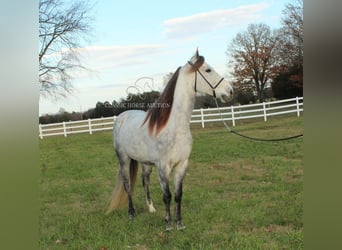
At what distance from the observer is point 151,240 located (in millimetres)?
2600

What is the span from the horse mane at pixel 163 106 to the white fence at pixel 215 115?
0.22 metres

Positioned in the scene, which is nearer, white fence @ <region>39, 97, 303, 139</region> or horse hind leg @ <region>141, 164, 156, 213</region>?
white fence @ <region>39, 97, 303, 139</region>

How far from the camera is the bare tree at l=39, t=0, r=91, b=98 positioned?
2553 millimetres

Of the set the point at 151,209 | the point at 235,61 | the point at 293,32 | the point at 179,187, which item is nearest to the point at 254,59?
the point at 235,61

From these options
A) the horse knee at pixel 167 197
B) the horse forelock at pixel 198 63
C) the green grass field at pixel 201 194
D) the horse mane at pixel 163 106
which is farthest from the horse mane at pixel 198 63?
the horse knee at pixel 167 197

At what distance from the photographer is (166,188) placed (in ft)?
8.71

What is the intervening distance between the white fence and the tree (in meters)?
0.12

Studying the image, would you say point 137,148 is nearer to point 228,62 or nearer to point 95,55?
point 95,55

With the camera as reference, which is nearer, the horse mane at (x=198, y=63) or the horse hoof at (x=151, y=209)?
the horse mane at (x=198, y=63)

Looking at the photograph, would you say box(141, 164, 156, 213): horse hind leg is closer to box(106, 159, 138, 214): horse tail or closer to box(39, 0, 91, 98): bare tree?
box(106, 159, 138, 214): horse tail

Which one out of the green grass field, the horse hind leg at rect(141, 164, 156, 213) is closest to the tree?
the green grass field

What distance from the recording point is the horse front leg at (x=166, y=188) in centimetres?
263

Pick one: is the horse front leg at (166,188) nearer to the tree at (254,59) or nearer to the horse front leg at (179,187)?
the horse front leg at (179,187)
